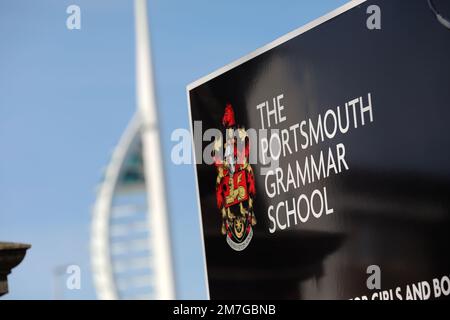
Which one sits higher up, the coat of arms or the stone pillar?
the coat of arms

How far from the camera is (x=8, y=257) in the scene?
1747cm

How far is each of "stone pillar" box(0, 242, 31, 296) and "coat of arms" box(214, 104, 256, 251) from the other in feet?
22.6

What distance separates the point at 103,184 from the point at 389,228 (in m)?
66.3

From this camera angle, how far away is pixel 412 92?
62.4ft

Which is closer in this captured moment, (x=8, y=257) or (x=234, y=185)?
(x=8, y=257)

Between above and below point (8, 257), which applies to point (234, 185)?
above

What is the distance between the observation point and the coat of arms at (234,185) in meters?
24.0

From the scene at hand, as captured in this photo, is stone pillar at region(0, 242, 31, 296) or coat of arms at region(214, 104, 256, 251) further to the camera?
coat of arms at region(214, 104, 256, 251)

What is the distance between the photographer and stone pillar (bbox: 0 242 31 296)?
17.4 meters

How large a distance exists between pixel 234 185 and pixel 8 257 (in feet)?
25.5

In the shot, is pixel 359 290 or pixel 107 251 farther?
pixel 107 251

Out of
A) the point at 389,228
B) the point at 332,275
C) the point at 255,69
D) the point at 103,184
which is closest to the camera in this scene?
the point at 389,228

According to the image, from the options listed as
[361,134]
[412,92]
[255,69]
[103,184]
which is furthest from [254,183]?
[103,184]
